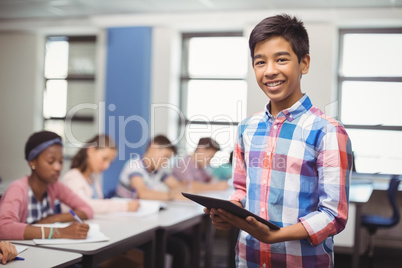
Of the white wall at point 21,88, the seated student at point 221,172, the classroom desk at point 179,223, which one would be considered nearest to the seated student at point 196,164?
the seated student at point 221,172

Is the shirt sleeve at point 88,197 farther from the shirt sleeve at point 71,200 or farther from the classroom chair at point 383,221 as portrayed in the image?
the classroom chair at point 383,221

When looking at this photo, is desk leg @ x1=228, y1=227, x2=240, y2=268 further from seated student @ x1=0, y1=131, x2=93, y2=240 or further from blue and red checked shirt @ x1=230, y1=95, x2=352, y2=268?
seated student @ x1=0, y1=131, x2=93, y2=240

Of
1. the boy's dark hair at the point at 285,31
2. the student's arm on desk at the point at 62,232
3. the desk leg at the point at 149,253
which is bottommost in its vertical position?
the desk leg at the point at 149,253

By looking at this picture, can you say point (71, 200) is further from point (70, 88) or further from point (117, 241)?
point (70, 88)

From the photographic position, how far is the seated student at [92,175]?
2.95 metres

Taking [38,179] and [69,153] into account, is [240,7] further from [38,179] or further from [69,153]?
[38,179]

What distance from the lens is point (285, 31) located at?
1.35 metres

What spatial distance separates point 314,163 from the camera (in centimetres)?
133

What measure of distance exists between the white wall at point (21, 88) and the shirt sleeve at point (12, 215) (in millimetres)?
4700

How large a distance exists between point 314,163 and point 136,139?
189 inches

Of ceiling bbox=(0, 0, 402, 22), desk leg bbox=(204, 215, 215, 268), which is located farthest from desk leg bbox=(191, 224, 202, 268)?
ceiling bbox=(0, 0, 402, 22)

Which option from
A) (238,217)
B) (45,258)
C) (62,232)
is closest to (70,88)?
(62,232)

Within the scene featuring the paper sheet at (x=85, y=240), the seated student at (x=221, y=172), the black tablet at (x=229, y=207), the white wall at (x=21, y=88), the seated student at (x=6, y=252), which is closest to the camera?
the black tablet at (x=229, y=207)

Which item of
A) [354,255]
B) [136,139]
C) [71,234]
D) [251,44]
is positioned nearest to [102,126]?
[136,139]
